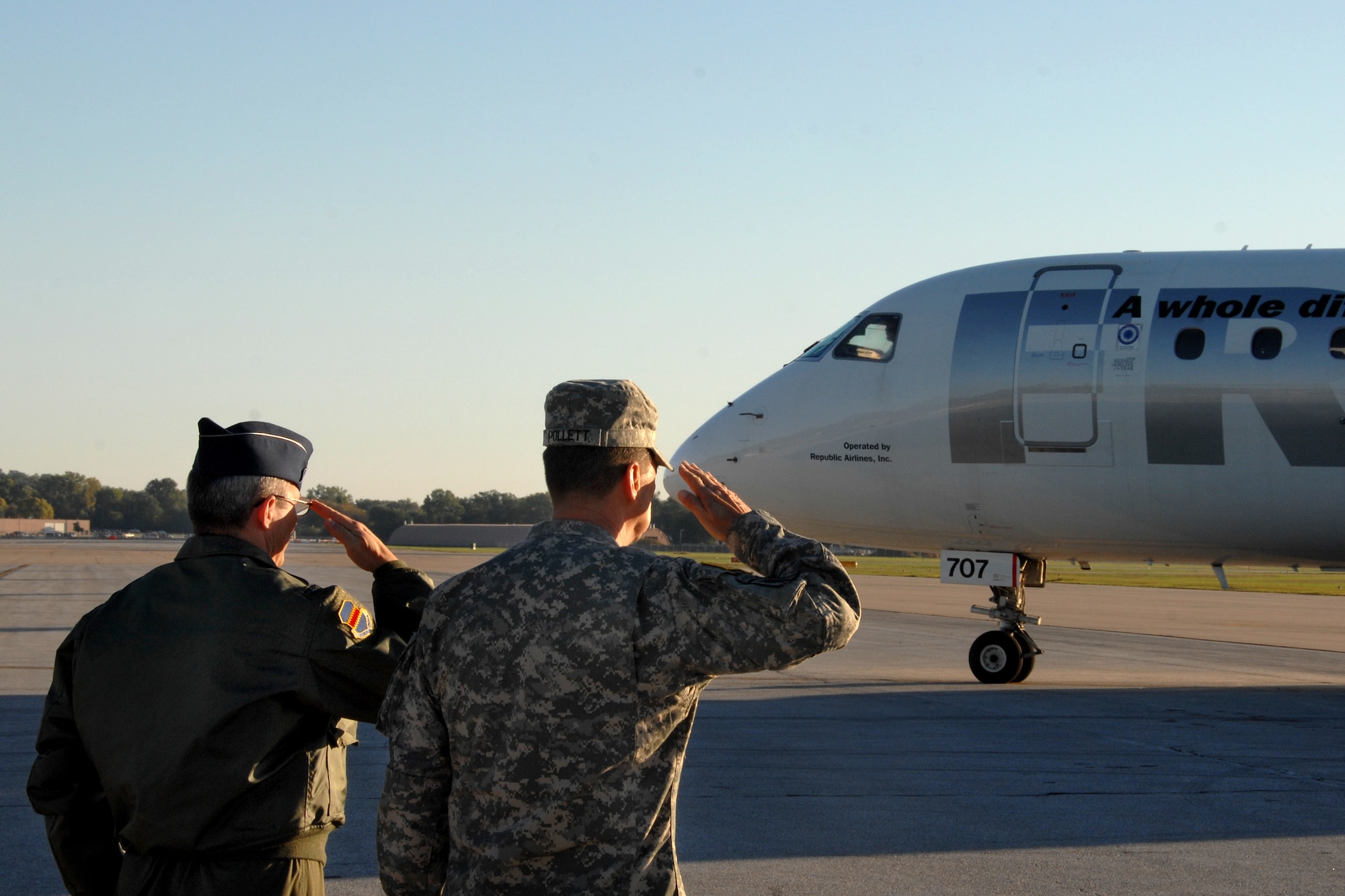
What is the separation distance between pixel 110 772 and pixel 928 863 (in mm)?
4308

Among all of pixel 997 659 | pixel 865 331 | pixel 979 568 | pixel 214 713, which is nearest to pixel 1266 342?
pixel 979 568

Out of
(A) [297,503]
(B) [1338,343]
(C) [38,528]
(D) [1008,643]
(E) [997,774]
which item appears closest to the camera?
(A) [297,503]

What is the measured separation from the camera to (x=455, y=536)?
12556 centimetres

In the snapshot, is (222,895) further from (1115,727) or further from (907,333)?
(907,333)

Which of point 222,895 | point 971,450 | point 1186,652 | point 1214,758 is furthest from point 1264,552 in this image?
point 222,895

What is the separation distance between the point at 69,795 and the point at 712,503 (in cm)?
181

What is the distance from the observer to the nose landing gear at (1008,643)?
45.8ft

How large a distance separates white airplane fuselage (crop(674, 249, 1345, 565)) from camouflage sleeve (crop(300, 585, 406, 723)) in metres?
10.6

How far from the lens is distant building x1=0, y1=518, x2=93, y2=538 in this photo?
591 ft

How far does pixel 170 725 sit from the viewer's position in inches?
119

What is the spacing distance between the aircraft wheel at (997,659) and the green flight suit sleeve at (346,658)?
11.7 m

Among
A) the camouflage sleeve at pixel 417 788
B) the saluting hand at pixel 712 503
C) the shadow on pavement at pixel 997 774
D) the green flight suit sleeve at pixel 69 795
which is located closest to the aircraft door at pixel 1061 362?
the shadow on pavement at pixel 997 774

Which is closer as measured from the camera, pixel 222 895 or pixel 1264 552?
pixel 222 895

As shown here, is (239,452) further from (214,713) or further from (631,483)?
(631,483)
